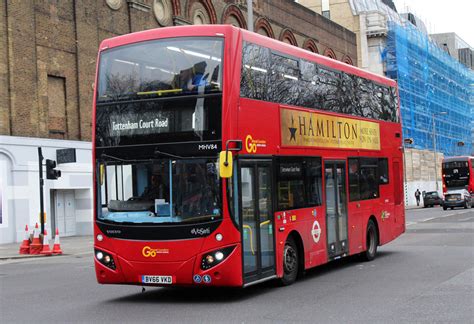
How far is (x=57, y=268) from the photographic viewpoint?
19.0 meters

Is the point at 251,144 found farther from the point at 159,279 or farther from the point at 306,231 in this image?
the point at 306,231

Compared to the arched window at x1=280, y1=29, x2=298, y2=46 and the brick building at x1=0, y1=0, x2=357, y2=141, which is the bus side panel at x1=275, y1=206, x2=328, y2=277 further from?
the arched window at x1=280, y1=29, x2=298, y2=46

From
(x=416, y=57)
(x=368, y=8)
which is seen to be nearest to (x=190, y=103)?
(x=416, y=57)

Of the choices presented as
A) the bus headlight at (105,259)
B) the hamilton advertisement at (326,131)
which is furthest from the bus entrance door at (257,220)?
the bus headlight at (105,259)

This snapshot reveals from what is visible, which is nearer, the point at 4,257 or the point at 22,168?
the point at 4,257

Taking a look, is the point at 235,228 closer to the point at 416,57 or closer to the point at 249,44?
the point at 249,44

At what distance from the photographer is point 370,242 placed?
17172 millimetres

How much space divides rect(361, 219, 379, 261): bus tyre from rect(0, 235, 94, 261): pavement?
1103 centimetres

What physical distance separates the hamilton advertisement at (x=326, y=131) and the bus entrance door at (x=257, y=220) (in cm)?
108

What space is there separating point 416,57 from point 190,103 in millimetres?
68134

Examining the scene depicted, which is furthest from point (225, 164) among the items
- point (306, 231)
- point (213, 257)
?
point (306, 231)

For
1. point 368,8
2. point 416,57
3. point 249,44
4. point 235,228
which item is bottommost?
point 235,228

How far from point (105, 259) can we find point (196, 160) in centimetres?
212

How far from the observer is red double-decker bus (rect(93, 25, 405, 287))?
10953 millimetres
